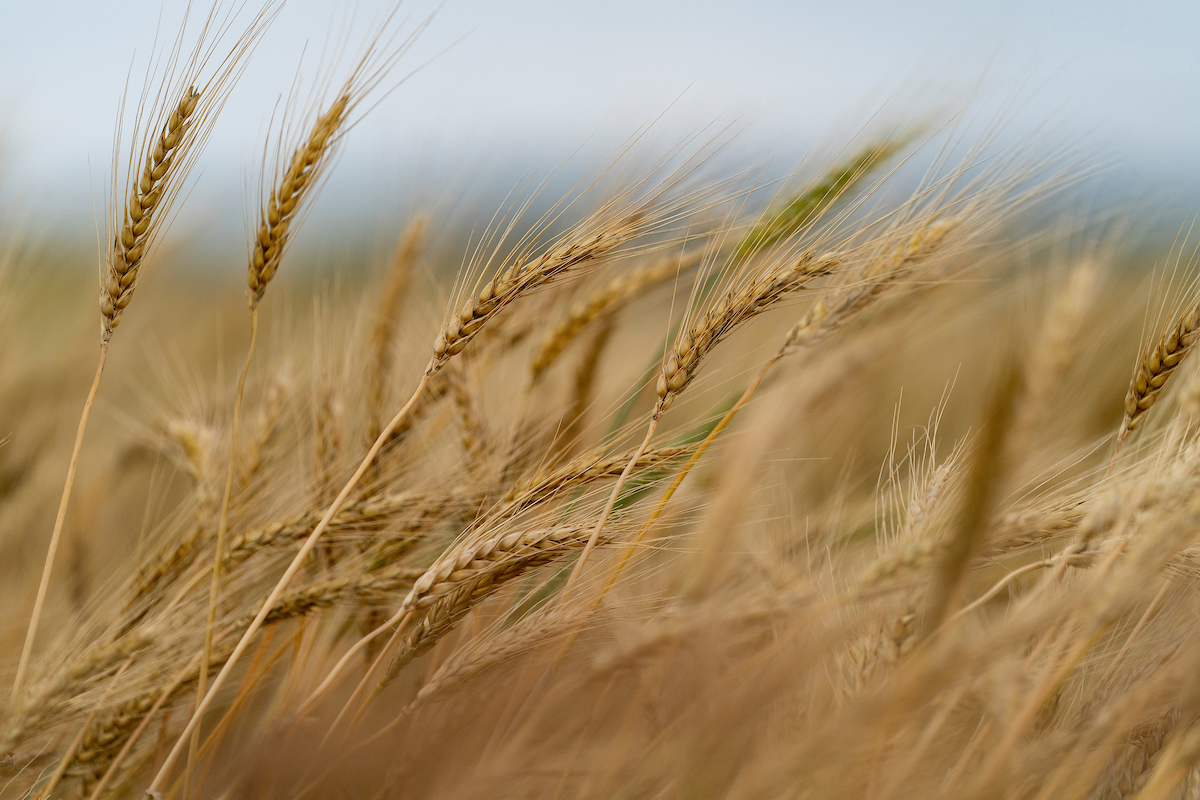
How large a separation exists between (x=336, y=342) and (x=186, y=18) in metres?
0.50

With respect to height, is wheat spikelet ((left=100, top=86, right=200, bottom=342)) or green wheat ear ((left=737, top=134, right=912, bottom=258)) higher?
wheat spikelet ((left=100, top=86, right=200, bottom=342))

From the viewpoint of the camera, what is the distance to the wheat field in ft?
1.77

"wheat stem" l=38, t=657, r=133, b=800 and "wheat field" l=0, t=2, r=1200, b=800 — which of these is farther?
"wheat stem" l=38, t=657, r=133, b=800

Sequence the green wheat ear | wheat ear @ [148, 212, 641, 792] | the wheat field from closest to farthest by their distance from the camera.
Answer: the wheat field
wheat ear @ [148, 212, 641, 792]
the green wheat ear

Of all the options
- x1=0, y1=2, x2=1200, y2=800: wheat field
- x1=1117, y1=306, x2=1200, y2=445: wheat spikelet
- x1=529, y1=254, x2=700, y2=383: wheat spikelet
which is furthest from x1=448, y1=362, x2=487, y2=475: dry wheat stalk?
x1=1117, y1=306, x2=1200, y2=445: wheat spikelet

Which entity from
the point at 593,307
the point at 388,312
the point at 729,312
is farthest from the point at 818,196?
the point at 388,312

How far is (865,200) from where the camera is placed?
0.74 m

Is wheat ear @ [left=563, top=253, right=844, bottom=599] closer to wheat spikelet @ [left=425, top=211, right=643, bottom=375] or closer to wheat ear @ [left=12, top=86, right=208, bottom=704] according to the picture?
wheat spikelet @ [left=425, top=211, right=643, bottom=375]

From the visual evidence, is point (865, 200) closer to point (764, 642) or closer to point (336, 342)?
point (764, 642)

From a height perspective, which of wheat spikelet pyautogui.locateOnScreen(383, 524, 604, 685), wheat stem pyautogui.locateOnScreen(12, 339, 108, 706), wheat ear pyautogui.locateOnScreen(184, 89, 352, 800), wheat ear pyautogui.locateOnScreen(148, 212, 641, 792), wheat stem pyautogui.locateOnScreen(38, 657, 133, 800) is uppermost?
wheat ear pyautogui.locateOnScreen(184, 89, 352, 800)

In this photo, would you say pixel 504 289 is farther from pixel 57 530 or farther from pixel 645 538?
pixel 57 530

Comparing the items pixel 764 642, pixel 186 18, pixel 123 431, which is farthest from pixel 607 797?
pixel 123 431

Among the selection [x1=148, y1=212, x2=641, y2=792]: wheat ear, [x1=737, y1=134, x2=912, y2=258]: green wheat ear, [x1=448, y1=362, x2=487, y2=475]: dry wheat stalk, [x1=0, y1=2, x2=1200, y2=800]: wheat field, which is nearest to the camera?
[x1=0, y1=2, x2=1200, y2=800]: wheat field

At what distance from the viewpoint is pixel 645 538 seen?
74 cm
